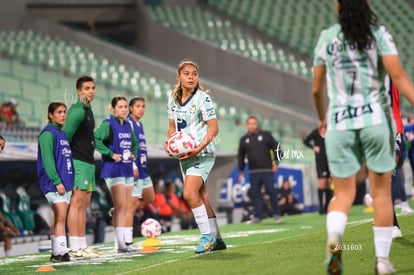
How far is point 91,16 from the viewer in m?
37.8

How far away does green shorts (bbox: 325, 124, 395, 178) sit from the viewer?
808cm

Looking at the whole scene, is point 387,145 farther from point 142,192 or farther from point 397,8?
point 397,8

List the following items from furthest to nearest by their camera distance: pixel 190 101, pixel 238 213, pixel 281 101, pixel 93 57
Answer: pixel 281 101, pixel 93 57, pixel 238 213, pixel 190 101

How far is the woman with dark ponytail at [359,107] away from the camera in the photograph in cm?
810

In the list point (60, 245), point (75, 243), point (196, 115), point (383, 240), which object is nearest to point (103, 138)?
point (75, 243)

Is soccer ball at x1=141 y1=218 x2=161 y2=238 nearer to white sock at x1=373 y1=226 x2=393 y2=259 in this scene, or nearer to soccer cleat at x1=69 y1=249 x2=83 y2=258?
soccer cleat at x1=69 y1=249 x2=83 y2=258

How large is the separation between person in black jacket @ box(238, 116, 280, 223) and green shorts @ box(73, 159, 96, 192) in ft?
25.6

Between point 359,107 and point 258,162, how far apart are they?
1252cm

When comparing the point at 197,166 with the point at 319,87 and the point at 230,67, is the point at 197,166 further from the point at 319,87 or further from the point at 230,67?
the point at 230,67

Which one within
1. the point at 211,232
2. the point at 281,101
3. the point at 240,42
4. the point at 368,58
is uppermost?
the point at 240,42

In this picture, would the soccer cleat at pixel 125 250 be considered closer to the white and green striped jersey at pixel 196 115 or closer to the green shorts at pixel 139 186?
the green shorts at pixel 139 186

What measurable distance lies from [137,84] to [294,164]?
7083 mm

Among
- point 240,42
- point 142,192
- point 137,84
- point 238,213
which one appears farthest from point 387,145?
point 240,42

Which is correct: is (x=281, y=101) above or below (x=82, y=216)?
above
